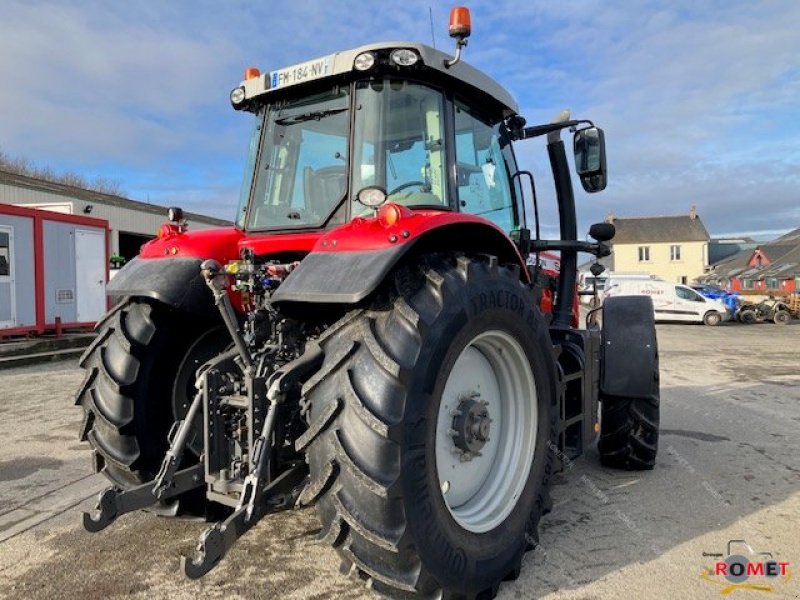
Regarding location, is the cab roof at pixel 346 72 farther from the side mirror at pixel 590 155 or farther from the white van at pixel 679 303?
the white van at pixel 679 303

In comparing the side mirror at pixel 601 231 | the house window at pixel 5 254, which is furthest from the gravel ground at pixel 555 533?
the house window at pixel 5 254

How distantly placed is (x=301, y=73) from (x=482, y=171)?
124 cm

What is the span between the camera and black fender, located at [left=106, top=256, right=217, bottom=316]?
3105 millimetres

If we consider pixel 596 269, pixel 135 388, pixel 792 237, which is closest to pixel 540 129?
pixel 596 269

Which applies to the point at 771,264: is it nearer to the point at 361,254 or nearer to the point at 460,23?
the point at 460,23

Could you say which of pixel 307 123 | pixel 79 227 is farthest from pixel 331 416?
pixel 79 227

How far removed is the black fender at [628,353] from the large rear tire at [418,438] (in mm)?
1689

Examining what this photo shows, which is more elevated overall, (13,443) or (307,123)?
(307,123)

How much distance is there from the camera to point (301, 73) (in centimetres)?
337

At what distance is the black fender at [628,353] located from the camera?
4406 mm

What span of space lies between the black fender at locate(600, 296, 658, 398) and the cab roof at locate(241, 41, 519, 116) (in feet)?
6.15

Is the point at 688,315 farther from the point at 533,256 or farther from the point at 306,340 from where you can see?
the point at 306,340

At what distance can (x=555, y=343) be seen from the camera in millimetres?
4195

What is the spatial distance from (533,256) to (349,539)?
2.68 m
